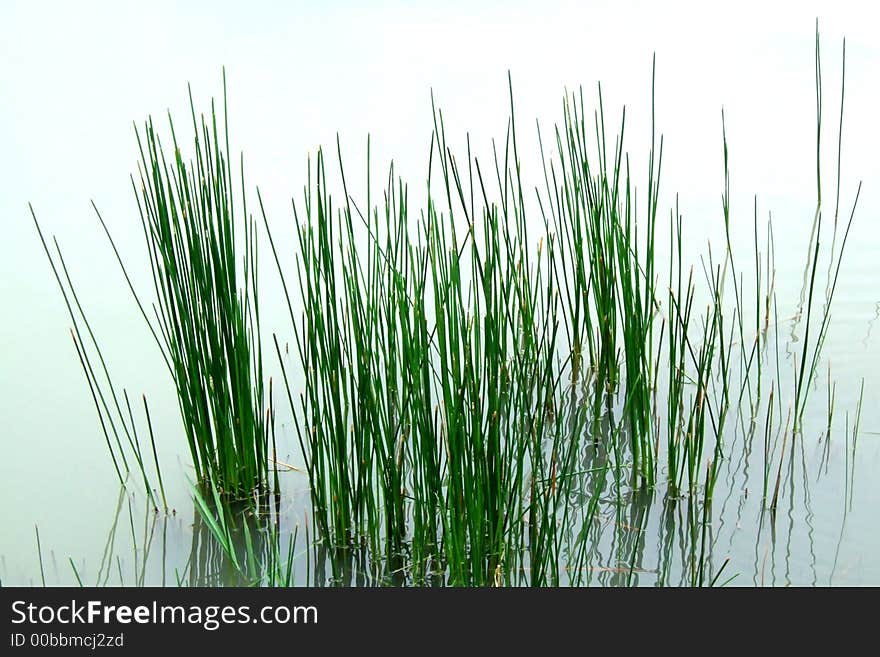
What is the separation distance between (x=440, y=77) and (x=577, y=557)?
300 centimetres

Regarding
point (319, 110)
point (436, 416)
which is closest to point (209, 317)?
point (436, 416)

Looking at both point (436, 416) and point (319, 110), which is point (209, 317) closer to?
point (436, 416)

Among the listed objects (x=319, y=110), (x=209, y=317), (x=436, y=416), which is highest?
(x=319, y=110)

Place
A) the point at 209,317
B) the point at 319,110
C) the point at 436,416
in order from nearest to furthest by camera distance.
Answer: the point at 436,416 → the point at 209,317 → the point at 319,110

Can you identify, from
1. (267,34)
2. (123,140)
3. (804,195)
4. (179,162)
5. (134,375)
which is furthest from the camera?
(267,34)

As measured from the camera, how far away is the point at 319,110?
4047mm

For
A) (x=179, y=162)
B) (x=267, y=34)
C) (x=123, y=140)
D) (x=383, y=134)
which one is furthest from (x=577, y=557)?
(x=267, y=34)

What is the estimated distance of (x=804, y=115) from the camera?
4188mm

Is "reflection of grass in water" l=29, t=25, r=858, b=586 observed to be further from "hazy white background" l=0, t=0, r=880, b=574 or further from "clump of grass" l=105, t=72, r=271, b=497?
"hazy white background" l=0, t=0, r=880, b=574

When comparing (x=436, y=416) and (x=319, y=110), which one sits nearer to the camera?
(x=436, y=416)

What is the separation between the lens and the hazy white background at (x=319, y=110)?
2.49m

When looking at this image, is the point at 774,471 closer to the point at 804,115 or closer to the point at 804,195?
the point at 804,195

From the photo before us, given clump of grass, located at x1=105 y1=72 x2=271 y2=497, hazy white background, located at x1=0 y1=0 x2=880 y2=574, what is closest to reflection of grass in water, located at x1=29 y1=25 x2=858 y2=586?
clump of grass, located at x1=105 y1=72 x2=271 y2=497

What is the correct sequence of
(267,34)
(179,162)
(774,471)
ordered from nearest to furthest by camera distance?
(179,162), (774,471), (267,34)
